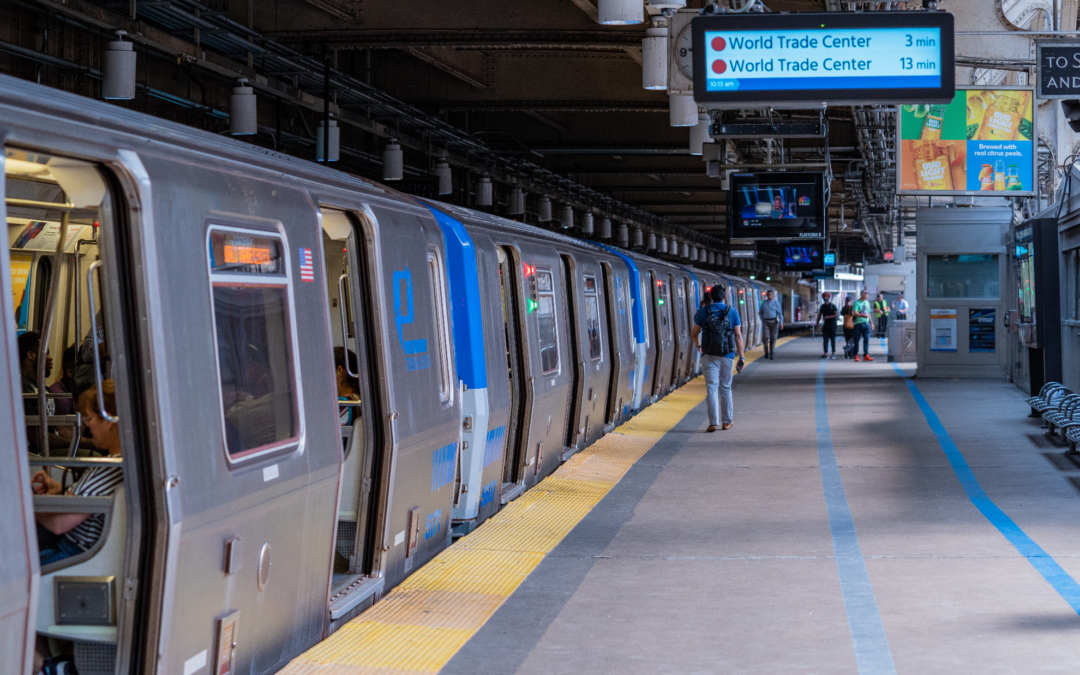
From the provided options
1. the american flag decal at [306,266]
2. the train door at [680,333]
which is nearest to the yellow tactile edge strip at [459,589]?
the american flag decal at [306,266]

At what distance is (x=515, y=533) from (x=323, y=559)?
2.99m

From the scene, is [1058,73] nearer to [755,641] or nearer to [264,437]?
[755,641]

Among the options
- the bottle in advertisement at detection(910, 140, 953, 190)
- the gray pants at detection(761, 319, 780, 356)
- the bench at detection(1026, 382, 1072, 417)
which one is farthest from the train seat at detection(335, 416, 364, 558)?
the gray pants at detection(761, 319, 780, 356)

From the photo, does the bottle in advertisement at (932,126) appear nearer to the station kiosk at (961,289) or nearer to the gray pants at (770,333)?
the station kiosk at (961,289)

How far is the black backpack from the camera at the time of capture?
13.9m

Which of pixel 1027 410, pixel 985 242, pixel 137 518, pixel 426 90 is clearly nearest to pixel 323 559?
pixel 137 518

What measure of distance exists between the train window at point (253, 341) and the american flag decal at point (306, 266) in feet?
0.61

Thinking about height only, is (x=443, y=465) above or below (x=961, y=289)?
below

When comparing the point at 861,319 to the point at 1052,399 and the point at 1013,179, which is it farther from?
the point at 1052,399

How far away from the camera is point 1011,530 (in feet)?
27.0


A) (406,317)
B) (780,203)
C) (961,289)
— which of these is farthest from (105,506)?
(961,289)

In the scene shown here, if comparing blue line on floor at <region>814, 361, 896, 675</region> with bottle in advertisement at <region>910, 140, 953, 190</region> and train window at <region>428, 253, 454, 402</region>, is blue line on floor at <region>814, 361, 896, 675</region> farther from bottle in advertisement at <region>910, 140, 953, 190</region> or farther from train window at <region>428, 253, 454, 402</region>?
bottle in advertisement at <region>910, 140, 953, 190</region>

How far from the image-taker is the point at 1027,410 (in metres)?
16.1

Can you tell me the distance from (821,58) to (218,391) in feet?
18.3
